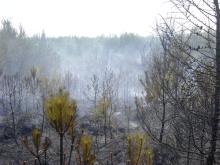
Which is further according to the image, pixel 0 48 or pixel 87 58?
pixel 87 58

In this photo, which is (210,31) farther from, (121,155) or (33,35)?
(33,35)

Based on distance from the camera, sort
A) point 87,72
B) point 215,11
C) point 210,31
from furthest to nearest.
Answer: point 87,72
point 210,31
point 215,11

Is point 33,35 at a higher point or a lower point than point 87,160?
higher

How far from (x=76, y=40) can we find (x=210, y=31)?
73.3 m

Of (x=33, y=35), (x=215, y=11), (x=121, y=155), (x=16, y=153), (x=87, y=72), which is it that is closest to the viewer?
(x=215, y=11)

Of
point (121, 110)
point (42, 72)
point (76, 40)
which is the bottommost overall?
point (121, 110)

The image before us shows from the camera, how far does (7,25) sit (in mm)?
49469

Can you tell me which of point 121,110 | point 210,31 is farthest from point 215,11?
point 121,110

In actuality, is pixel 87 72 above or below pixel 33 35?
below

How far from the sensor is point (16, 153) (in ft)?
63.6

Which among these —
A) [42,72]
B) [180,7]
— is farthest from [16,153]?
[42,72]

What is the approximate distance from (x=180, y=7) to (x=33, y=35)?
6561cm

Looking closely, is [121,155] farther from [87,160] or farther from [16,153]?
[87,160]

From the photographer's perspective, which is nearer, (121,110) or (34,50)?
(121,110)
